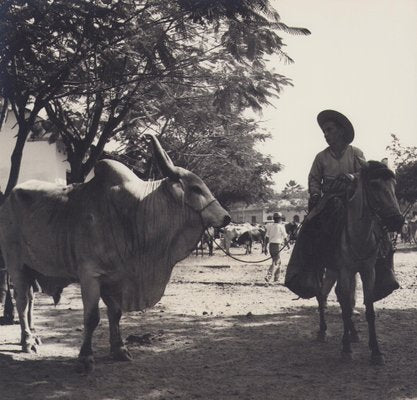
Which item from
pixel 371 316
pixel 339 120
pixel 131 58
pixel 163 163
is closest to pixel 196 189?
pixel 163 163

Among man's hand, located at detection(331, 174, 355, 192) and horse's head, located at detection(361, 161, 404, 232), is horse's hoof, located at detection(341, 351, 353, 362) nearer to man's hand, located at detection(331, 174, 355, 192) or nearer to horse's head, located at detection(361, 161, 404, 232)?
horse's head, located at detection(361, 161, 404, 232)

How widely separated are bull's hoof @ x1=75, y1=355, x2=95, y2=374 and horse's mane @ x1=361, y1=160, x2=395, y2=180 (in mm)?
3755

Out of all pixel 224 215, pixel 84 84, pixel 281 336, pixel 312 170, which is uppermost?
pixel 84 84

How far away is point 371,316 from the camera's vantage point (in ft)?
22.6

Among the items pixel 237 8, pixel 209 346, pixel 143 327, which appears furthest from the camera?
pixel 143 327

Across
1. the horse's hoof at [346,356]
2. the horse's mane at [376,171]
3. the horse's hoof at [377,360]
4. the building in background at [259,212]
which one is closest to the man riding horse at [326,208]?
the horse's mane at [376,171]

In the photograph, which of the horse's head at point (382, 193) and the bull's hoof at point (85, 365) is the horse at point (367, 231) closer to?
the horse's head at point (382, 193)

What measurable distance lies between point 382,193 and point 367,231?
1.72ft

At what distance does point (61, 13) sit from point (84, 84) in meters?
2.42

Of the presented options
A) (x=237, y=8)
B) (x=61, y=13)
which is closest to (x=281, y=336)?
(x=237, y=8)

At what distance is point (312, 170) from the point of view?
308 inches

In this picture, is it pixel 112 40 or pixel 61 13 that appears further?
pixel 112 40

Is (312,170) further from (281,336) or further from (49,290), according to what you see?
(49,290)

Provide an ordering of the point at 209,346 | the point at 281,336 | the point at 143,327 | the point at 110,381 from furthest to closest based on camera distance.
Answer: the point at 143,327
the point at 281,336
the point at 209,346
the point at 110,381
